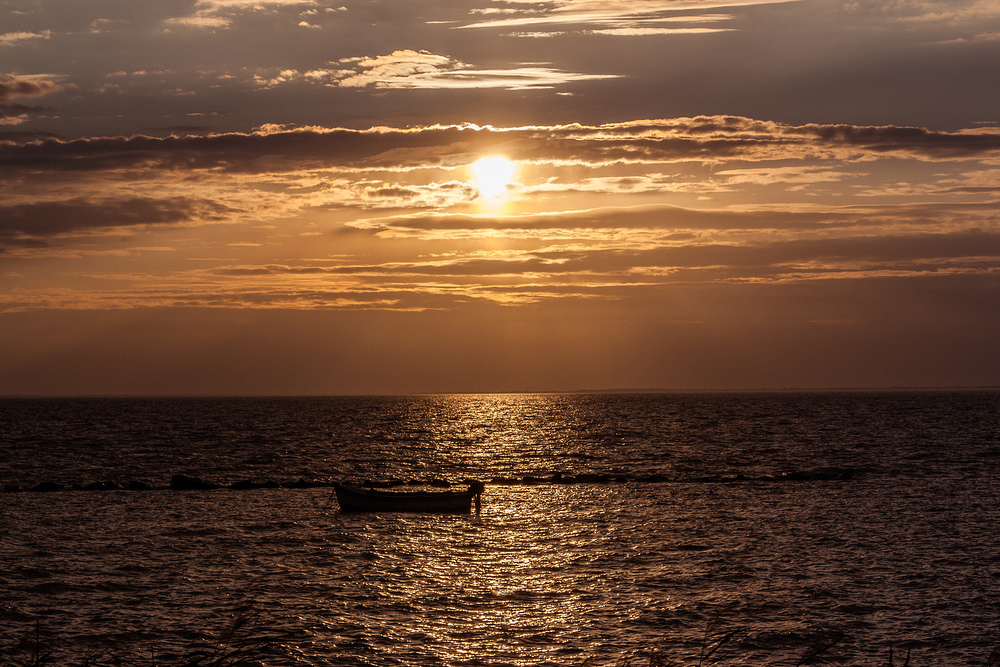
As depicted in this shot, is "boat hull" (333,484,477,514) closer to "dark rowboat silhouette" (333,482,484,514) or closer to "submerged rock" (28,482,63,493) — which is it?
"dark rowboat silhouette" (333,482,484,514)

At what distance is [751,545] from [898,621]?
1227 cm

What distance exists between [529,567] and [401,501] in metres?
19.3

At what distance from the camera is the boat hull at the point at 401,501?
170 feet

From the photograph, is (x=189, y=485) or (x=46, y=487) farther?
(x=189, y=485)

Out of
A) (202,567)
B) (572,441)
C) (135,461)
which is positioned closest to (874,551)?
(202,567)

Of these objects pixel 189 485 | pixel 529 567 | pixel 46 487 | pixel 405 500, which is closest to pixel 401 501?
pixel 405 500

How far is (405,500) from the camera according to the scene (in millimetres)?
52906

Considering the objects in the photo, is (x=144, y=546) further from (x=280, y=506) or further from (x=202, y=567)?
(x=280, y=506)

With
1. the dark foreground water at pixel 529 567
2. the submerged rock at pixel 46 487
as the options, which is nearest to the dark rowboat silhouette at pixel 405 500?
the dark foreground water at pixel 529 567

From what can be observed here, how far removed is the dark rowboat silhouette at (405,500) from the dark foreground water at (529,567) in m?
1.35

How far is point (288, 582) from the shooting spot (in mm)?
32344

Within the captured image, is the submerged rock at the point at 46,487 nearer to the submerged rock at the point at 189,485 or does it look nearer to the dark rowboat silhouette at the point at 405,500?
the submerged rock at the point at 189,485

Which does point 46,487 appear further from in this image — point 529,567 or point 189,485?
point 529,567

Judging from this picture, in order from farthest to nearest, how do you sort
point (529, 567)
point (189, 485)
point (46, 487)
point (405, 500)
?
point (189, 485), point (46, 487), point (405, 500), point (529, 567)
